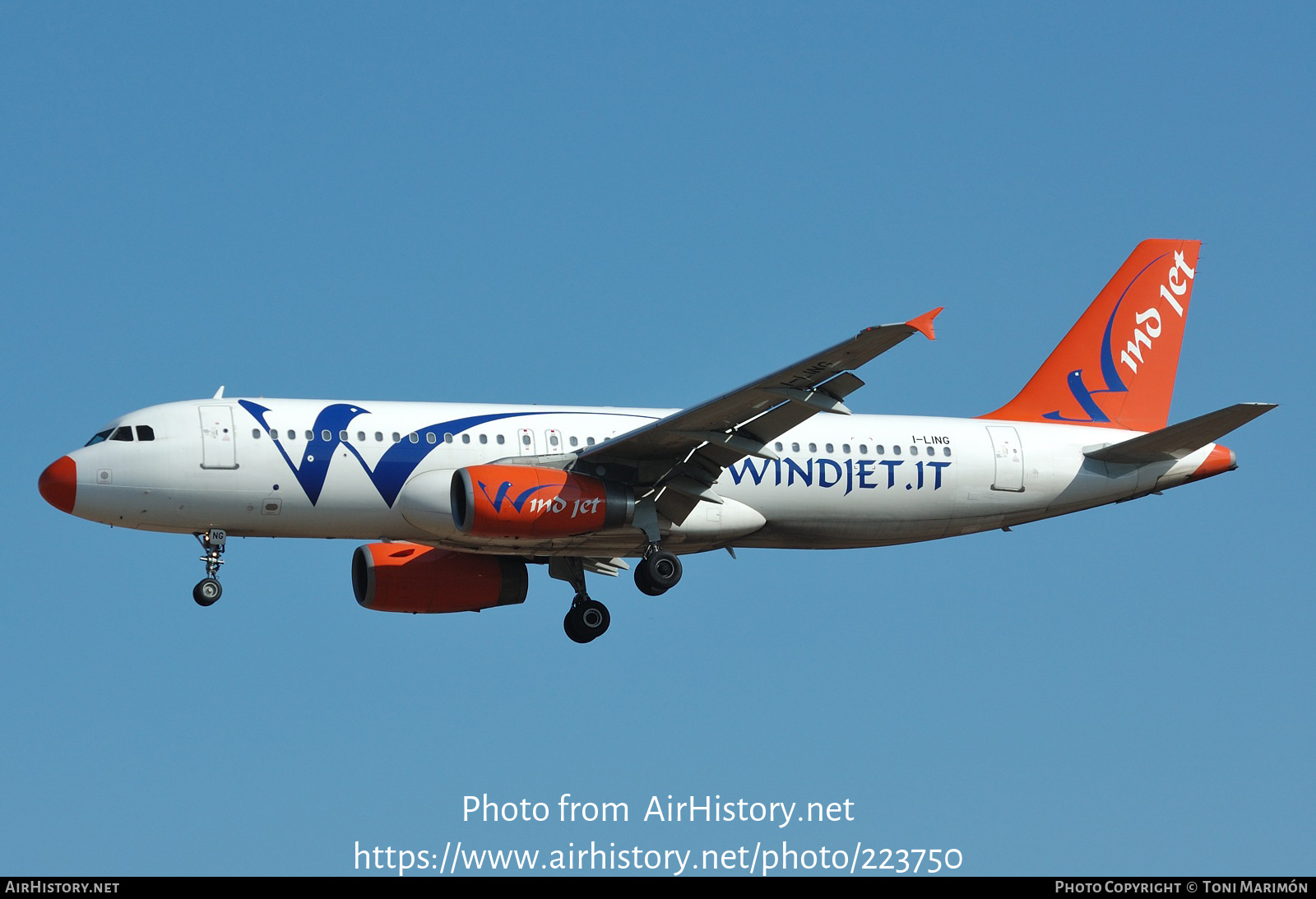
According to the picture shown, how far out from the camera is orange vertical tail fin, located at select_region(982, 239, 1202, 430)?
41562 millimetres

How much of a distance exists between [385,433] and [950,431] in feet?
40.1

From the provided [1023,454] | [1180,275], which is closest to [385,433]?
[1023,454]

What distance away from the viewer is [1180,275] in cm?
4341

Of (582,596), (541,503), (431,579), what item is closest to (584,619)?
(582,596)

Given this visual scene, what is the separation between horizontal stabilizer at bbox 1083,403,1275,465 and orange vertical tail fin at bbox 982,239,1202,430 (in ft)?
5.35

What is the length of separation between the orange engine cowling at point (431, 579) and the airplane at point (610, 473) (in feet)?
0.13

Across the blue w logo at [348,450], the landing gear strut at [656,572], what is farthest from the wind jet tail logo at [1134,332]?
the blue w logo at [348,450]

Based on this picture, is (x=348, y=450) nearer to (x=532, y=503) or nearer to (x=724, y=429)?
(x=532, y=503)

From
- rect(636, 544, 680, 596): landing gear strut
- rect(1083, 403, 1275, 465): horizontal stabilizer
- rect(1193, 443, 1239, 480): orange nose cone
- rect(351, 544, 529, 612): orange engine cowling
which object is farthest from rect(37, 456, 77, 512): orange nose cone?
rect(1193, 443, 1239, 480): orange nose cone

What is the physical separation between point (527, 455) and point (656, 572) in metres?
3.47
